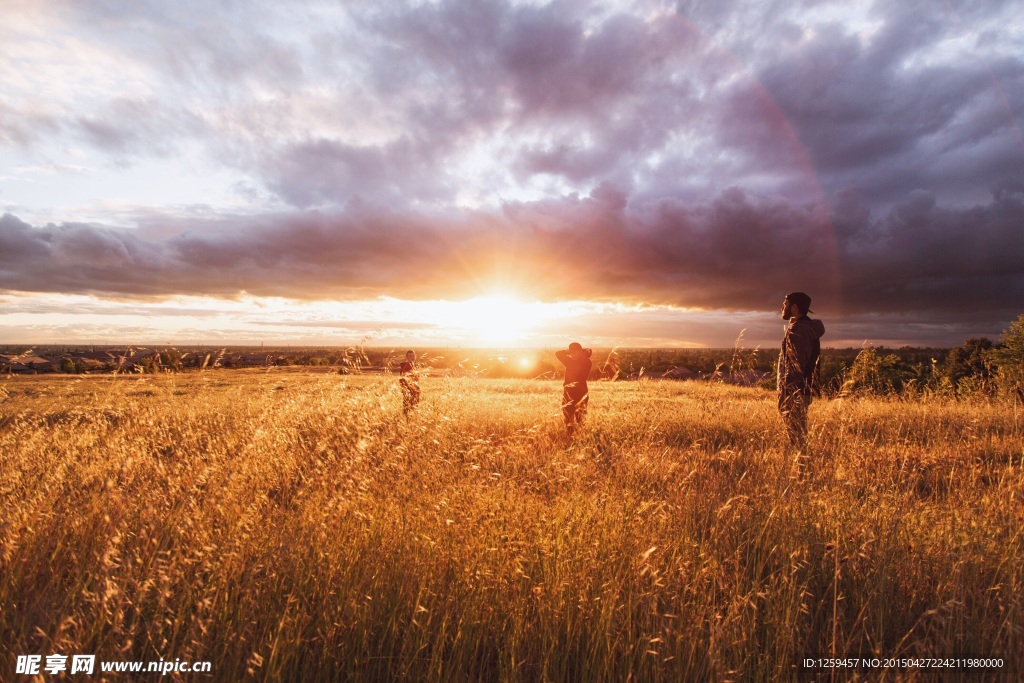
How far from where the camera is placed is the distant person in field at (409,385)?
20.7ft

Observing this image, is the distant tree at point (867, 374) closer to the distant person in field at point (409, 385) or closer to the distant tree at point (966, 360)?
the distant tree at point (966, 360)

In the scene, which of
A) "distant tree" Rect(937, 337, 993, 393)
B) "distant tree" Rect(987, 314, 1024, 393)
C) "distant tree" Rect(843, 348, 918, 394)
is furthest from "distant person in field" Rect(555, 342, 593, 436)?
"distant tree" Rect(937, 337, 993, 393)

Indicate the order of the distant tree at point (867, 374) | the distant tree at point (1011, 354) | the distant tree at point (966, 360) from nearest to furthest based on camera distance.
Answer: the distant tree at point (867, 374) → the distant tree at point (1011, 354) → the distant tree at point (966, 360)

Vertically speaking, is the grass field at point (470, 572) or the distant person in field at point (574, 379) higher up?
the distant person in field at point (574, 379)

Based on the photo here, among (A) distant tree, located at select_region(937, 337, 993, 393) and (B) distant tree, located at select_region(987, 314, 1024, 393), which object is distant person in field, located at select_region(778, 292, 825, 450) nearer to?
(B) distant tree, located at select_region(987, 314, 1024, 393)

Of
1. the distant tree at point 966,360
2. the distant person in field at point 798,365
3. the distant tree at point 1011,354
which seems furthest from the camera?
the distant tree at point 966,360

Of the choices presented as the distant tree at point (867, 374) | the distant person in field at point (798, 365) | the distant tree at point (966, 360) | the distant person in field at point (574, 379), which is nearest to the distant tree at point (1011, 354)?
the distant tree at point (867, 374)

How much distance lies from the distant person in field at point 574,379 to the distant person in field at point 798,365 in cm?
327

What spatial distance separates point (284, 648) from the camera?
2.70 meters

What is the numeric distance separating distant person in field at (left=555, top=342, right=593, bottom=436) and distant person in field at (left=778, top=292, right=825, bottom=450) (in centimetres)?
327

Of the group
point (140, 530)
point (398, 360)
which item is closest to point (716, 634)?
point (140, 530)

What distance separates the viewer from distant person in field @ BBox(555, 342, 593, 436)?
31.3ft

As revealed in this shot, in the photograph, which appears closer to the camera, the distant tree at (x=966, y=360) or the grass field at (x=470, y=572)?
the grass field at (x=470, y=572)

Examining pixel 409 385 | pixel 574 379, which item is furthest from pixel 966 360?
pixel 409 385
